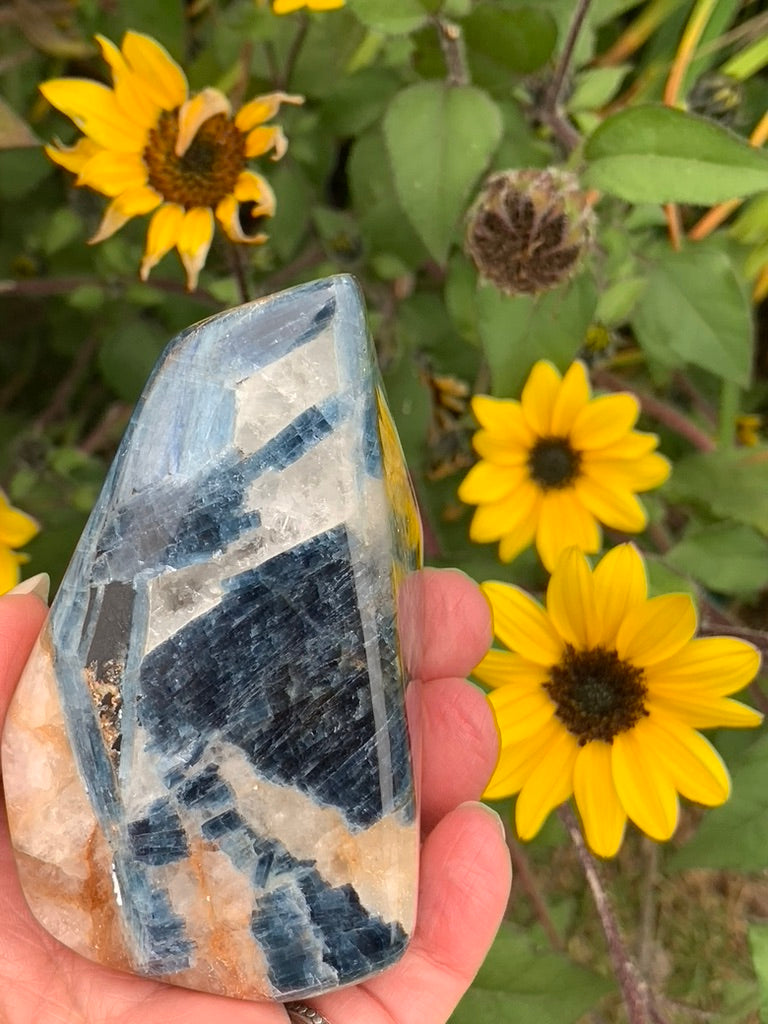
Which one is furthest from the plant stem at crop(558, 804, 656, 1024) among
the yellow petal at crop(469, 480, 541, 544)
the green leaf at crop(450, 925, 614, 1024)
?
the yellow petal at crop(469, 480, 541, 544)

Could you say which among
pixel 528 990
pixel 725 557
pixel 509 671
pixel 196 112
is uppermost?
pixel 196 112

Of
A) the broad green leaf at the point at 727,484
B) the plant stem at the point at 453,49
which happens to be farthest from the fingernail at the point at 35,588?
the broad green leaf at the point at 727,484

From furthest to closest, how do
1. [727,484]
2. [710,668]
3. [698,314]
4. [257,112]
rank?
[727,484]
[698,314]
[257,112]
[710,668]

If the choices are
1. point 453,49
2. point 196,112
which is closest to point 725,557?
→ point 453,49

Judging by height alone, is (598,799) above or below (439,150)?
below

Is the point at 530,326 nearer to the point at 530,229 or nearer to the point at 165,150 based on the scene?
the point at 530,229

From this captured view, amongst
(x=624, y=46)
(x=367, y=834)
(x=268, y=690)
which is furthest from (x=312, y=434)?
(x=624, y=46)

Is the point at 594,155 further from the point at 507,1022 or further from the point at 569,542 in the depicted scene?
the point at 507,1022
